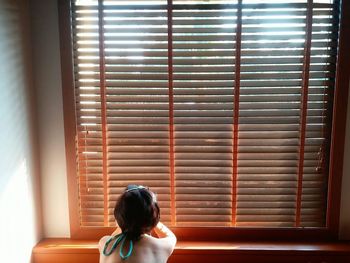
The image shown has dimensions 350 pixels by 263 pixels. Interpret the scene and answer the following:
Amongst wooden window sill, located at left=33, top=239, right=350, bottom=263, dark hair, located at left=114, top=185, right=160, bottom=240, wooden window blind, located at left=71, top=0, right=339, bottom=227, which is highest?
wooden window blind, located at left=71, top=0, right=339, bottom=227

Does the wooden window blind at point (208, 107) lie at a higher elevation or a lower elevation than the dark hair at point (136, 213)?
higher

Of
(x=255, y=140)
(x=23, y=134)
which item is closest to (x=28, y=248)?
(x=23, y=134)

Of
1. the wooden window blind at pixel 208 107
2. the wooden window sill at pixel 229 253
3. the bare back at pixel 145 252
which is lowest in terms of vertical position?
the wooden window sill at pixel 229 253

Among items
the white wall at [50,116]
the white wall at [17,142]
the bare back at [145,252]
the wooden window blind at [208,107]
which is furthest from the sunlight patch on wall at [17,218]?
the bare back at [145,252]

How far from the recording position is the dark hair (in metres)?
1.17

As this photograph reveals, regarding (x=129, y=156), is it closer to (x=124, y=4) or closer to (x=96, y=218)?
(x=96, y=218)

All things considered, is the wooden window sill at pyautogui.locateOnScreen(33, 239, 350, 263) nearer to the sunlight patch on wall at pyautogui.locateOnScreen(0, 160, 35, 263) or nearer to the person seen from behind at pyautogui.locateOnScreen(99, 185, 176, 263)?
the sunlight patch on wall at pyautogui.locateOnScreen(0, 160, 35, 263)

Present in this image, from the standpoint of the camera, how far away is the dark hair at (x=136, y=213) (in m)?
1.17

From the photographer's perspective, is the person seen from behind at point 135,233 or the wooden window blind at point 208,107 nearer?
the person seen from behind at point 135,233

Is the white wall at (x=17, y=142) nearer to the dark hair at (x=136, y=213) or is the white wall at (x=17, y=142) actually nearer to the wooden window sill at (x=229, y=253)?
the wooden window sill at (x=229, y=253)

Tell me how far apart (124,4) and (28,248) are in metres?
1.10

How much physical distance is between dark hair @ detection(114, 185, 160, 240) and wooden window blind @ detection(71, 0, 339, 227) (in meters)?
0.32

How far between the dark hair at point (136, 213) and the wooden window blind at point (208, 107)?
1.05ft

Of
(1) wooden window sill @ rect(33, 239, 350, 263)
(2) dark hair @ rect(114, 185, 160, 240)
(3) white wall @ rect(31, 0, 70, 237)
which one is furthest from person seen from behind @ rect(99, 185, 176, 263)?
(3) white wall @ rect(31, 0, 70, 237)
